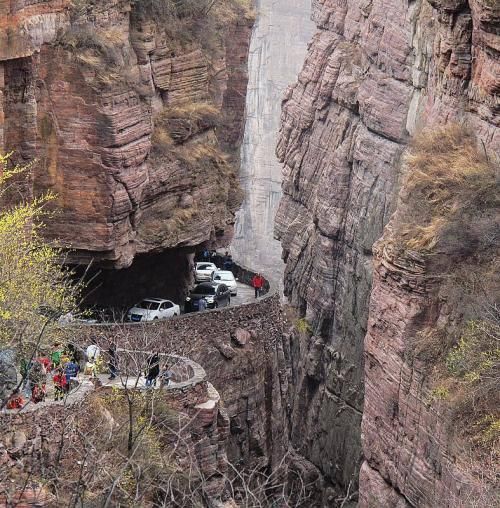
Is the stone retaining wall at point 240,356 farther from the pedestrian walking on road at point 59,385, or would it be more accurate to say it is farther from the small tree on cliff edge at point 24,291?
the pedestrian walking on road at point 59,385

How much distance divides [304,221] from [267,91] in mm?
51318

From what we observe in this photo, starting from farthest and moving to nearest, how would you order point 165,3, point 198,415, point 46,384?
point 165,3, point 198,415, point 46,384

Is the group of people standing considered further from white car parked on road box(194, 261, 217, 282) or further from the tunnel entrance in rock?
white car parked on road box(194, 261, 217, 282)

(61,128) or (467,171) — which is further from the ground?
(467,171)

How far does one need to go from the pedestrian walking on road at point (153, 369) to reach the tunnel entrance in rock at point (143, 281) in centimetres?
1619

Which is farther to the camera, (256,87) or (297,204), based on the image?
(256,87)

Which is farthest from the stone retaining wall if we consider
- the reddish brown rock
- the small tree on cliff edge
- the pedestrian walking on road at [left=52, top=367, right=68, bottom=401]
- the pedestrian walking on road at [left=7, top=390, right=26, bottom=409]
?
the pedestrian walking on road at [left=7, top=390, right=26, bottom=409]

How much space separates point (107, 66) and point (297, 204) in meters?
31.9

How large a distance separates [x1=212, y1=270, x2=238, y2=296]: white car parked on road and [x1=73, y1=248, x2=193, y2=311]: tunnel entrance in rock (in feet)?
5.89

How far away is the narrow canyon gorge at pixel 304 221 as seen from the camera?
45875 millimetres

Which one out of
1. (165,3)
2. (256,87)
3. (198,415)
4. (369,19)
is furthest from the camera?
(256,87)

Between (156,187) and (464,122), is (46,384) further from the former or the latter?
(156,187)

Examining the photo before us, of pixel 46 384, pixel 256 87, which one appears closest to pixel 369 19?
pixel 46 384

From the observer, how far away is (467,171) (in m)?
48.0
